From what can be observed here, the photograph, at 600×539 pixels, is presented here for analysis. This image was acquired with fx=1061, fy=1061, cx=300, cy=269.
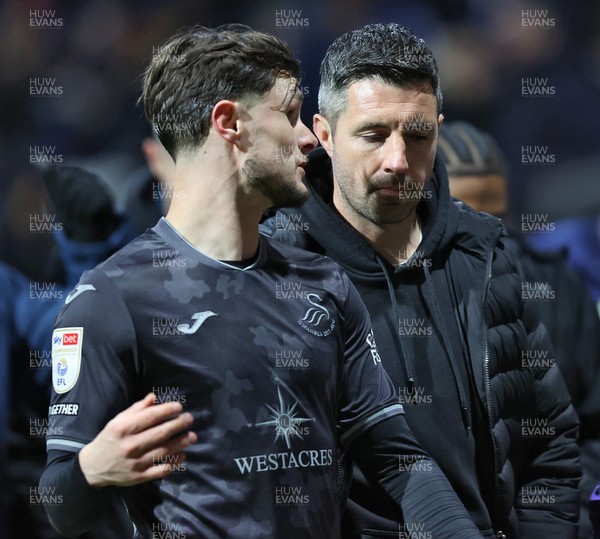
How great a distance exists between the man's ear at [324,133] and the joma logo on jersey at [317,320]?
51 cm

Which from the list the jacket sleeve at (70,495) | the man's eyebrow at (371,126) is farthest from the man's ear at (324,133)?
the jacket sleeve at (70,495)

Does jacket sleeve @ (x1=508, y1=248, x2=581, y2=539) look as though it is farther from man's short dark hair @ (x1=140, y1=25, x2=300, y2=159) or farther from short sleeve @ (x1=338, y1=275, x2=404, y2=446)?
man's short dark hair @ (x1=140, y1=25, x2=300, y2=159)

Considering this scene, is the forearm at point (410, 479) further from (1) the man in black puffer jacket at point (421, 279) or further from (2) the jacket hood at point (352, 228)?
(2) the jacket hood at point (352, 228)

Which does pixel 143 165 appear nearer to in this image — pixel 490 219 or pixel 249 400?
pixel 490 219

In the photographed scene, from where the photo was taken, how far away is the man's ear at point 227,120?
1.85 m

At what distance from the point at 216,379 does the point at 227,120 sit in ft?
1.50

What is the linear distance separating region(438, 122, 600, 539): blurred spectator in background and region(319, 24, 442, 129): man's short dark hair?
1227 mm

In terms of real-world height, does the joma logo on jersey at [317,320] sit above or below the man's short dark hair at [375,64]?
below

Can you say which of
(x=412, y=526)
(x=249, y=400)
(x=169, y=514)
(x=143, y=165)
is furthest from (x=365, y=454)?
(x=143, y=165)

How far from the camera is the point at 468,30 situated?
369 cm

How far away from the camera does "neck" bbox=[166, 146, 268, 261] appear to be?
1.84 meters

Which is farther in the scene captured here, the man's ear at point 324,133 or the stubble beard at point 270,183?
the man's ear at point 324,133

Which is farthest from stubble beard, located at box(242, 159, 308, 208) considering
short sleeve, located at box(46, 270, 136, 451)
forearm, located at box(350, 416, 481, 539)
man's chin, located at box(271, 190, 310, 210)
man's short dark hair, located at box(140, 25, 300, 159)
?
forearm, located at box(350, 416, 481, 539)

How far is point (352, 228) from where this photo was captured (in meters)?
2.25
